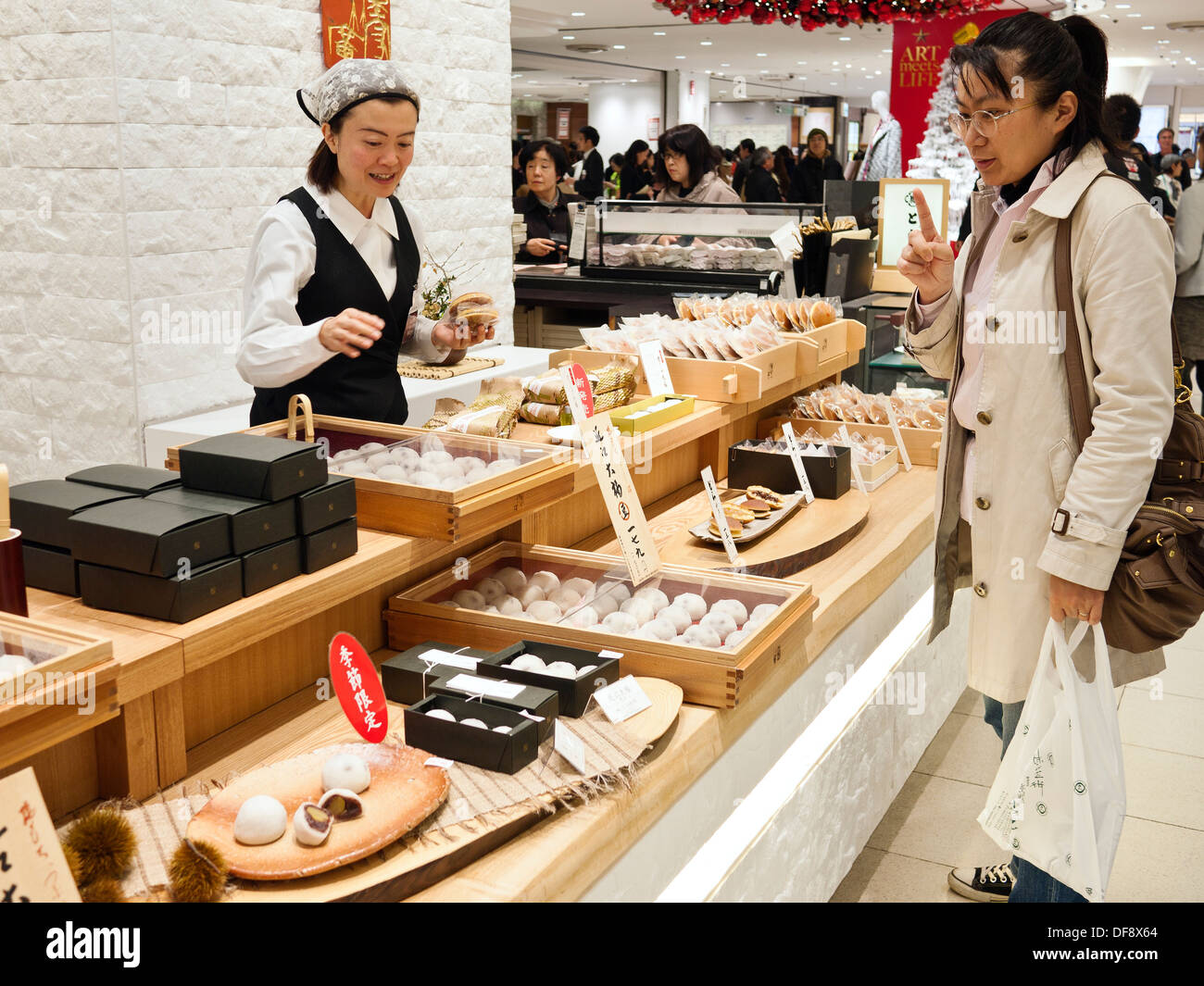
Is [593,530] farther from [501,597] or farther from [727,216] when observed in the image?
[727,216]

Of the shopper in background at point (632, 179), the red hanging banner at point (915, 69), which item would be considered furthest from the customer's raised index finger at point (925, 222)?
the red hanging banner at point (915, 69)

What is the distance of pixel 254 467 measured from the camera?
1.65 meters

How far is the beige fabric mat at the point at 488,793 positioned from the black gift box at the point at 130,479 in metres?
0.45

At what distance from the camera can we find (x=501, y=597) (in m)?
2.23

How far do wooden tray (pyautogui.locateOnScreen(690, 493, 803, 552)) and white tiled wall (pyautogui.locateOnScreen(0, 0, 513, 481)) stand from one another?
2.32 meters

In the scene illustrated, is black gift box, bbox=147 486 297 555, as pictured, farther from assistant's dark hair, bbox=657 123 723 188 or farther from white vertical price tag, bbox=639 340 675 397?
assistant's dark hair, bbox=657 123 723 188

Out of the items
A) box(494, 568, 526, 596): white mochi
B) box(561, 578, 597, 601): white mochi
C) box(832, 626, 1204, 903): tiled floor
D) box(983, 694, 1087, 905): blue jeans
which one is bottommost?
box(832, 626, 1204, 903): tiled floor

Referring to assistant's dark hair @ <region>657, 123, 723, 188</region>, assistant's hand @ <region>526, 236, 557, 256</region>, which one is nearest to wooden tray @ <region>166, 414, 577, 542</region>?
assistant's dark hair @ <region>657, 123, 723, 188</region>

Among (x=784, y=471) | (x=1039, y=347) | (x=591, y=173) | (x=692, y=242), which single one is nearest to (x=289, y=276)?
(x=784, y=471)

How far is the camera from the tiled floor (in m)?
2.89

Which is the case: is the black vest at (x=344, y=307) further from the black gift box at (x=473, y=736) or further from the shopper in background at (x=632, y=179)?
the shopper in background at (x=632, y=179)

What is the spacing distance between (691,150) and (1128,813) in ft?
14.7

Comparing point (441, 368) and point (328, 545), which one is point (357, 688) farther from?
point (441, 368)

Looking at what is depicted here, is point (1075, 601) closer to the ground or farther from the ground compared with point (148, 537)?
closer to the ground
